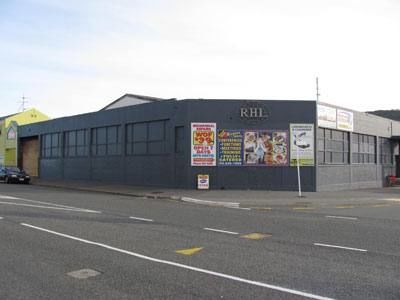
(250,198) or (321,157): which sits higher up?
(321,157)

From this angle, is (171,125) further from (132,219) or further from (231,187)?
(132,219)

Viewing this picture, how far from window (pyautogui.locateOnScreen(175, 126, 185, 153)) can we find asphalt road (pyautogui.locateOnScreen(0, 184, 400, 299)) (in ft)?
43.3

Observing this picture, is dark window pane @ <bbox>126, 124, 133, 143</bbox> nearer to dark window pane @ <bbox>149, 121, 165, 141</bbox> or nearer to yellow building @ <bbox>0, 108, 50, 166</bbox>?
dark window pane @ <bbox>149, 121, 165, 141</bbox>

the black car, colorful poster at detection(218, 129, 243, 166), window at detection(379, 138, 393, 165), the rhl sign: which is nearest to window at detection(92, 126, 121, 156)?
Answer: the black car

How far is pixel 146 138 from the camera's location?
30.4m

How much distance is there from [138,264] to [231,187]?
1892 cm

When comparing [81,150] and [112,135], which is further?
[81,150]

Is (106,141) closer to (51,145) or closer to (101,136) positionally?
(101,136)

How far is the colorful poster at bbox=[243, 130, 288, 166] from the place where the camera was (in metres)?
26.5

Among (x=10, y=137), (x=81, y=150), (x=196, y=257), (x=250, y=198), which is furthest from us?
(x=10, y=137)

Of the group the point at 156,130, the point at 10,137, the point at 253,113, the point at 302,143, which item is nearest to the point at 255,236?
the point at 253,113

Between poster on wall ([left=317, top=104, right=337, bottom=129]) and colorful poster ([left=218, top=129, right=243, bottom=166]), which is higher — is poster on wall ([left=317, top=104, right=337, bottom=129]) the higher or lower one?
the higher one

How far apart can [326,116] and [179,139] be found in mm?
9092

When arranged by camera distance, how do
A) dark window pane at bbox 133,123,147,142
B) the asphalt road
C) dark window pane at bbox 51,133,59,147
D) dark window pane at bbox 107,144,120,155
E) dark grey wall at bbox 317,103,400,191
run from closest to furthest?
the asphalt road → dark grey wall at bbox 317,103,400,191 → dark window pane at bbox 133,123,147,142 → dark window pane at bbox 107,144,120,155 → dark window pane at bbox 51,133,59,147
